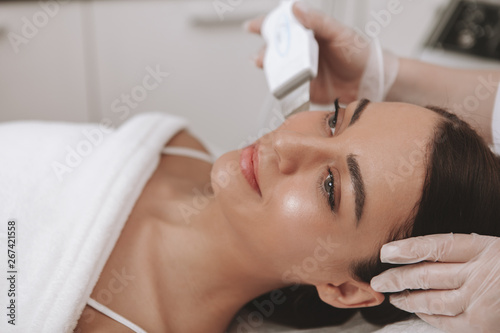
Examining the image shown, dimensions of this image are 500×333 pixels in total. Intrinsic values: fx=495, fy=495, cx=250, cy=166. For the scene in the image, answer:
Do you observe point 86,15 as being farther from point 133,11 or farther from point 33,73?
point 33,73

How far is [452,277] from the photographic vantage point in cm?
82

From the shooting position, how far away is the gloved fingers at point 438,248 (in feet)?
2.70

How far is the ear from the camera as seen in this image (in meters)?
0.95

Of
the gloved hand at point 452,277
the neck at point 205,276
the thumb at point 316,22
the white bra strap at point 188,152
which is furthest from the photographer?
the white bra strap at point 188,152

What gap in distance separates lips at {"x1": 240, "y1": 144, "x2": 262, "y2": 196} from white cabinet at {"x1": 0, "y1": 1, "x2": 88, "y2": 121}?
47.7 inches

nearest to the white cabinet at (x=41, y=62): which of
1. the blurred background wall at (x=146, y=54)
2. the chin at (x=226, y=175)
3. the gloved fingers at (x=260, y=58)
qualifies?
the blurred background wall at (x=146, y=54)

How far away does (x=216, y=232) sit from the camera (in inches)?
41.7

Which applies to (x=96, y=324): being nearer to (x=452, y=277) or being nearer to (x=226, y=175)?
(x=226, y=175)

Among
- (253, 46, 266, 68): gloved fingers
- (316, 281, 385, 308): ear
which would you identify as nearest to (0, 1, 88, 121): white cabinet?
(253, 46, 266, 68): gloved fingers

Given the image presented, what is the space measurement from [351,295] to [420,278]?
171mm

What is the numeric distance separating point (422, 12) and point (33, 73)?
1520mm

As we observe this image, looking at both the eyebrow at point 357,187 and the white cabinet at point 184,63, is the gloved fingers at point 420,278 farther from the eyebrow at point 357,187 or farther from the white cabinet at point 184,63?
the white cabinet at point 184,63

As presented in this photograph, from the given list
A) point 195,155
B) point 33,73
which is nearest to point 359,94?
point 195,155

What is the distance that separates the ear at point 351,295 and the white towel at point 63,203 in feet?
1.48
